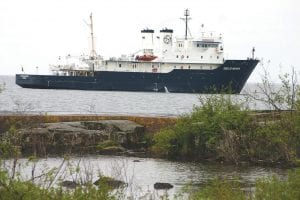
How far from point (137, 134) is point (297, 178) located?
1785 centimetres

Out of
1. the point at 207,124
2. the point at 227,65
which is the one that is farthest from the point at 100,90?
the point at 207,124

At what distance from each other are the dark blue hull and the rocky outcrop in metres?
50.0

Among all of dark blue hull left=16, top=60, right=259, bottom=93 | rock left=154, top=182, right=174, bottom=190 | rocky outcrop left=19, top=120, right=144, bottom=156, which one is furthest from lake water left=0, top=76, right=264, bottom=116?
rock left=154, top=182, right=174, bottom=190

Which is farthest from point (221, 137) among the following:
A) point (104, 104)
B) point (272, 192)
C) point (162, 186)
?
point (104, 104)

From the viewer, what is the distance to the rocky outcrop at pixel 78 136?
25547mm

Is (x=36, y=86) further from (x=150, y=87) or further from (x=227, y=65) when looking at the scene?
(x=227, y=65)

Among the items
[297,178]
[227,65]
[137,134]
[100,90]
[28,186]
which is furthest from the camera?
[100,90]

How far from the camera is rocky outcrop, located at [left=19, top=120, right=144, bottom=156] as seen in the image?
2555cm

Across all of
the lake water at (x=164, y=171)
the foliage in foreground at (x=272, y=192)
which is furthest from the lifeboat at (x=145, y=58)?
the foliage in foreground at (x=272, y=192)

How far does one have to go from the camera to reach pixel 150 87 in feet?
270

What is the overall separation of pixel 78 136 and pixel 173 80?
5479 cm

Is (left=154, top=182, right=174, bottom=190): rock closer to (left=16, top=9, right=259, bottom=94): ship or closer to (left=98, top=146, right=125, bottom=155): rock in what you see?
(left=98, top=146, right=125, bottom=155): rock

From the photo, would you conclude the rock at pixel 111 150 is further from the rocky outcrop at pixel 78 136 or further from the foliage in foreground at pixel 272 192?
the foliage in foreground at pixel 272 192

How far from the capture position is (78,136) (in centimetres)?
2650
